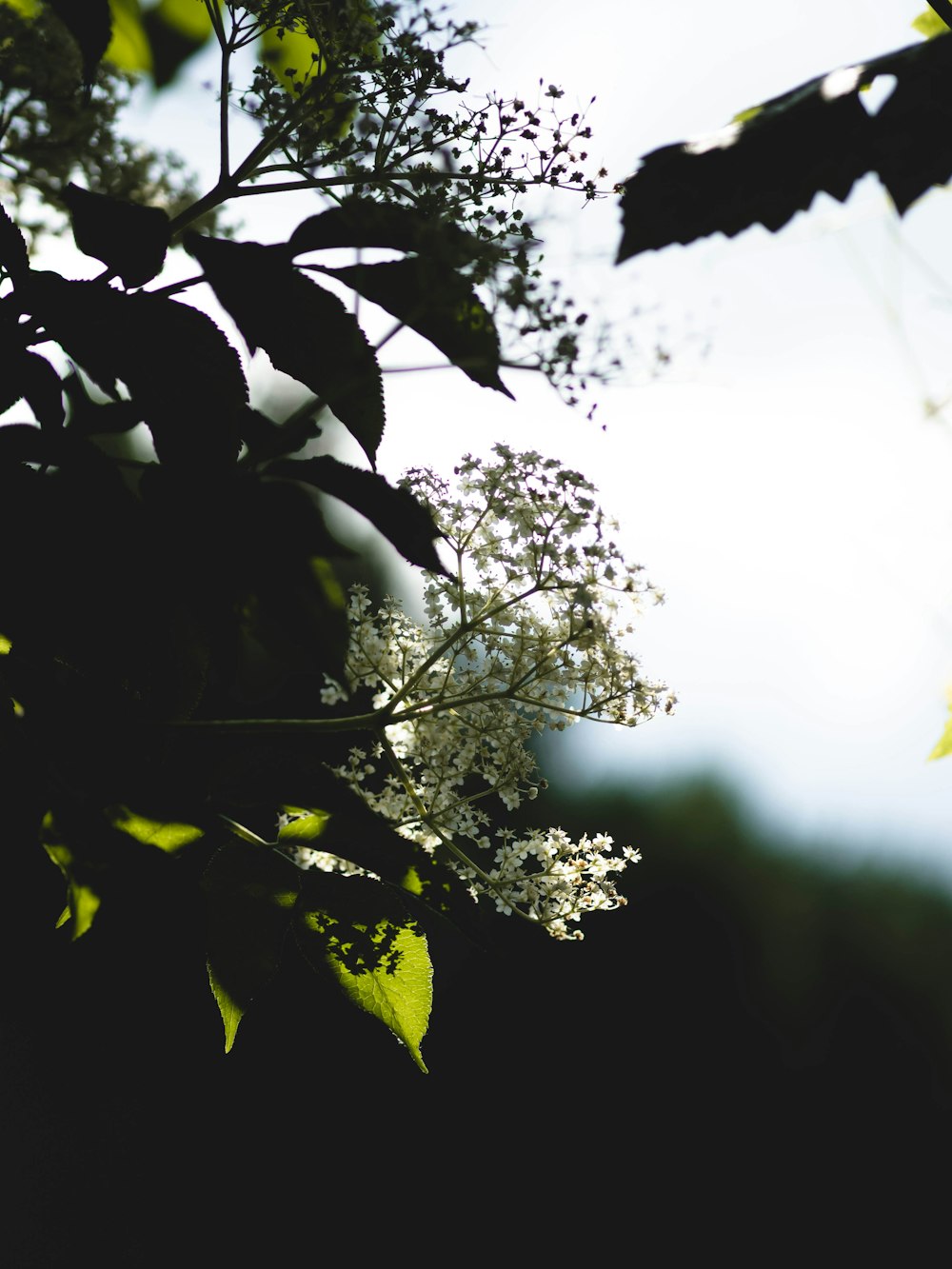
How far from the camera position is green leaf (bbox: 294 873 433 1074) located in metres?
1.04

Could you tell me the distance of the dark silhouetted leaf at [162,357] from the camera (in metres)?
0.82

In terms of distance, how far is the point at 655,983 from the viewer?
10750mm

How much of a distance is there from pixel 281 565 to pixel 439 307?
27 centimetres

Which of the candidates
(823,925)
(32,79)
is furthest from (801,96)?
(823,925)

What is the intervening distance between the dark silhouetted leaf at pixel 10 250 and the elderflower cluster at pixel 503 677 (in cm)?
51

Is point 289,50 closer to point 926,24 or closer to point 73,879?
point 926,24

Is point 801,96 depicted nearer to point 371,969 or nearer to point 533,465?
point 533,465

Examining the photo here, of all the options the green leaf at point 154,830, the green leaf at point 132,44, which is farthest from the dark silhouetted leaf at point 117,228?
the green leaf at point 132,44

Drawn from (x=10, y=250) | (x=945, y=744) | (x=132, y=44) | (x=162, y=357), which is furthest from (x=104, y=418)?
(x=945, y=744)

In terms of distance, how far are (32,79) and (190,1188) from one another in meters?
6.10

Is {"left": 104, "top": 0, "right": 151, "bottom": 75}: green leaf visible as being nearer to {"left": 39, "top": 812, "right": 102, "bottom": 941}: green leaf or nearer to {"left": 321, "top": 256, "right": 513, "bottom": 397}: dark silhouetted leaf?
{"left": 321, "top": 256, "right": 513, "bottom": 397}: dark silhouetted leaf

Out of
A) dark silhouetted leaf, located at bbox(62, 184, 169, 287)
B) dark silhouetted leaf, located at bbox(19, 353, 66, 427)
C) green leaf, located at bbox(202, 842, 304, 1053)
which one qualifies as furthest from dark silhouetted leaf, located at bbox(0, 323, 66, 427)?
green leaf, located at bbox(202, 842, 304, 1053)

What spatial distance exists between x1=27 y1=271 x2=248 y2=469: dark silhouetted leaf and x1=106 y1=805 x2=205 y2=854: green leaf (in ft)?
1.12

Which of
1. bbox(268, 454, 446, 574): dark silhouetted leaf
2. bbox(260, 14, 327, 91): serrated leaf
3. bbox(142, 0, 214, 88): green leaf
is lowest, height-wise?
bbox(268, 454, 446, 574): dark silhouetted leaf
